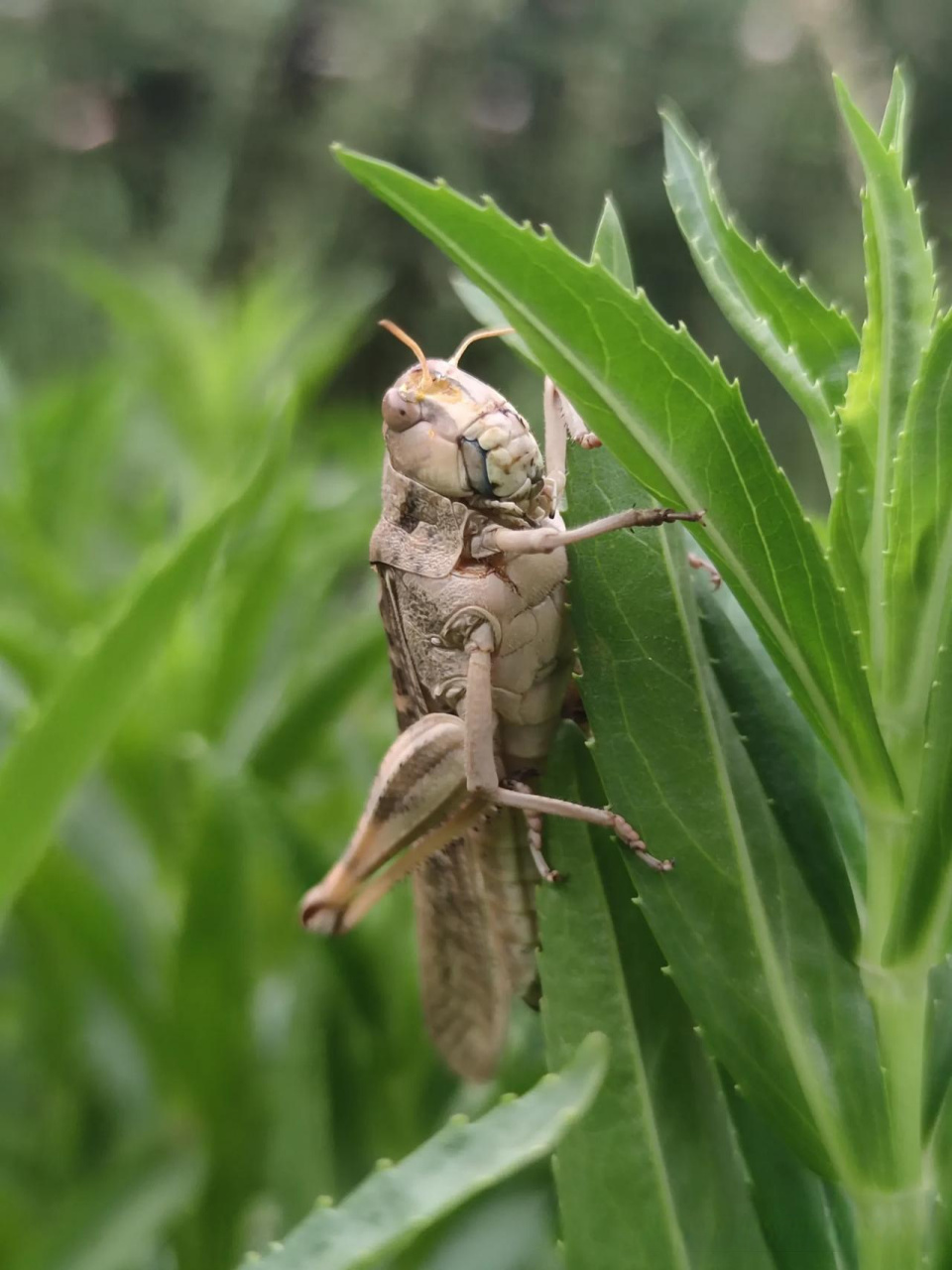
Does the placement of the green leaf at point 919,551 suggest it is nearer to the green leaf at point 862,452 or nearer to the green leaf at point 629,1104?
the green leaf at point 862,452

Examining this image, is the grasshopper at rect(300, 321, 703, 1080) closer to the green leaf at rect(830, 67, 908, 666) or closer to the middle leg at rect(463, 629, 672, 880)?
the middle leg at rect(463, 629, 672, 880)

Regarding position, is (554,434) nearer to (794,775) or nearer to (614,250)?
(614,250)

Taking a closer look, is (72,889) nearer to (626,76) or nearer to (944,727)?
(944,727)

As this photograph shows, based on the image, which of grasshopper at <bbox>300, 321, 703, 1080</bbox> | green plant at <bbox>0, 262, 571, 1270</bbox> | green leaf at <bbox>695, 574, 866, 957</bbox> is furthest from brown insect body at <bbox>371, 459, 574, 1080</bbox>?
green leaf at <bbox>695, 574, 866, 957</bbox>

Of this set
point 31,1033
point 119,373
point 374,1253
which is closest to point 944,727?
point 374,1253

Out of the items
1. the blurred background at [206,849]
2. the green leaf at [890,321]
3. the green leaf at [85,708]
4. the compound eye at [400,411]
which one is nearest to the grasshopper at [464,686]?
the compound eye at [400,411]

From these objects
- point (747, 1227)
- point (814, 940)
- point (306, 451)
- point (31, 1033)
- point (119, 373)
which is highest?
point (119, 373)

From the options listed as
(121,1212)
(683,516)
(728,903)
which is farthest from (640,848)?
(121,1212)

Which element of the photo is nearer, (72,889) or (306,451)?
(72,889)
